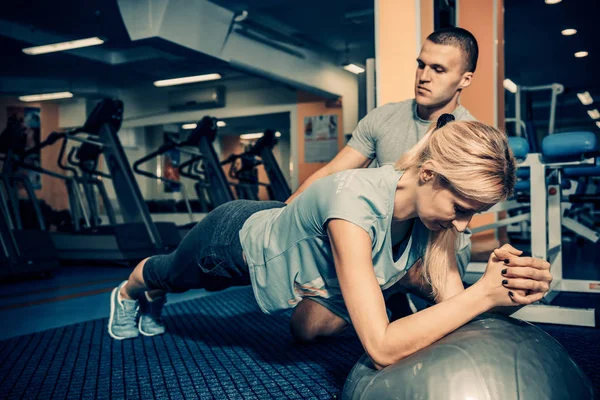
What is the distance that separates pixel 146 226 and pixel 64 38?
15.3 ft

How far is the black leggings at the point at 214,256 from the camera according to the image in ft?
5.47

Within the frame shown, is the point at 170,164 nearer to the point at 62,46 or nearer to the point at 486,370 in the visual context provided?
the point at 62,46

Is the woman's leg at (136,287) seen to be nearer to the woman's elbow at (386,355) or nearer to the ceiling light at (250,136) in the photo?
the woman's elbow at (386,355)

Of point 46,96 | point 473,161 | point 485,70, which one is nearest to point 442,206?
point 473,161

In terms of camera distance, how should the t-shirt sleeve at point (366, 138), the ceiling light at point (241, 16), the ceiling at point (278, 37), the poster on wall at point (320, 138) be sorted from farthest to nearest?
the poster on wall at point (320, 138) < the ceiling at point (278, 37) < the ceiling light at point (241, 16) < the t-shirt sleeve at point (366, 138)

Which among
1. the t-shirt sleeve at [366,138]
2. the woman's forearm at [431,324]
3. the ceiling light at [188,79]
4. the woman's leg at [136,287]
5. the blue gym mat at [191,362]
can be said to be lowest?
the blue gym mat at [191,362]

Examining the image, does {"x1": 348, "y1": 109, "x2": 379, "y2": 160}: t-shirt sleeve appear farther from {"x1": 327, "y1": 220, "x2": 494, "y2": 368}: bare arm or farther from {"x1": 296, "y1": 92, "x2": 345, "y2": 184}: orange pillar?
{"x1": 296, "y1": 92, "x2": 345, "y2": 184}: orange pillar

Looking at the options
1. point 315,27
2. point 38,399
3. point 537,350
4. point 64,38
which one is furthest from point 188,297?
point 64,38

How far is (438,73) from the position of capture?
2000 mm

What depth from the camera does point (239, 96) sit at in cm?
1034

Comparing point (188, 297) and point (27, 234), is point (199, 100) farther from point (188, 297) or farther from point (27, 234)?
point (188, 297)

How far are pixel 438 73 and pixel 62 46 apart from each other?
23.9ft

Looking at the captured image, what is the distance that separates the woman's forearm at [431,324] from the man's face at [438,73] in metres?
1.10

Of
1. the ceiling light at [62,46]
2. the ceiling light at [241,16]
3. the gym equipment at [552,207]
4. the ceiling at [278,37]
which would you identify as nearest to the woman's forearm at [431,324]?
the gym equipment at [552,207]
